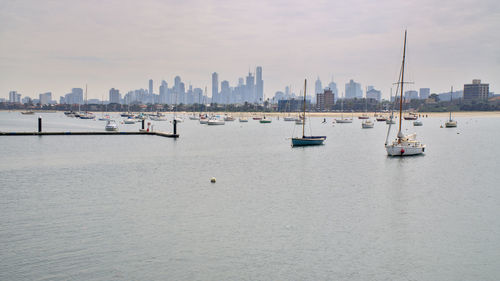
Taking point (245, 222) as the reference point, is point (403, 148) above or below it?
above

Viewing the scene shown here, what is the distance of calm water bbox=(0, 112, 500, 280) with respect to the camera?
71.8 feet

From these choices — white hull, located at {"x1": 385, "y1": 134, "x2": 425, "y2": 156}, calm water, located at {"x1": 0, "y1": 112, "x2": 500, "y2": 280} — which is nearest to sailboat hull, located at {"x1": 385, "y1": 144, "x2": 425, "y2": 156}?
white hull, located at {"x1": 385, "y1": 134, "x2": 425, "y2": 156}

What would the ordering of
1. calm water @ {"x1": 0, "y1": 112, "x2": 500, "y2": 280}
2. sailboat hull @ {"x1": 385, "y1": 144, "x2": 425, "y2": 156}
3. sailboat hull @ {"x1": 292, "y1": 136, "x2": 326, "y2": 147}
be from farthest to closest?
1. sailboat hull @ {"x1": 292, "y1": 136, "x2": 326, "y2": 147}
2. sailboat hull @ {"x1": 385, "y1": 144, "x2": 425, "y2": 156}
3. calm water @ {"x1": 0, "y1": 112, "x2": 500, "y2": 280}

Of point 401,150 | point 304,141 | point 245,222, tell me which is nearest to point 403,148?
point 401,150

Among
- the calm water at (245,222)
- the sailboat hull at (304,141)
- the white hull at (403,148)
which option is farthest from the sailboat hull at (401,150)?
the sailboat hull at (304,141)

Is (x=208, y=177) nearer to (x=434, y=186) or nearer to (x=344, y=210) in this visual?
(x=344, y=210)

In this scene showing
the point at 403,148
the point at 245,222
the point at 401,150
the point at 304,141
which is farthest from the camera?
the point at 304,141

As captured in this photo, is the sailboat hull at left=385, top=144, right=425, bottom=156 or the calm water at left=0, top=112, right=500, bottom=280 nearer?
the calm water at left=0, top=112, right=500, bottom=280

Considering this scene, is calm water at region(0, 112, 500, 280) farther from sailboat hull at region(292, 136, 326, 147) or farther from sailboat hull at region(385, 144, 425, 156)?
sailboat hull at region(292, 136, 326, 147)

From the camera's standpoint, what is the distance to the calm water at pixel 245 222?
21891 millimetres

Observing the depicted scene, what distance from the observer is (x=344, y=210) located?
33.9 meters

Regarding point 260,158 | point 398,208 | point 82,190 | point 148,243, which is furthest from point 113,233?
point 260,158

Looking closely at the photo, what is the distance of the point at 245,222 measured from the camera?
30016 mm

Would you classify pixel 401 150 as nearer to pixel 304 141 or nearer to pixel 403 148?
pixel 403 148
